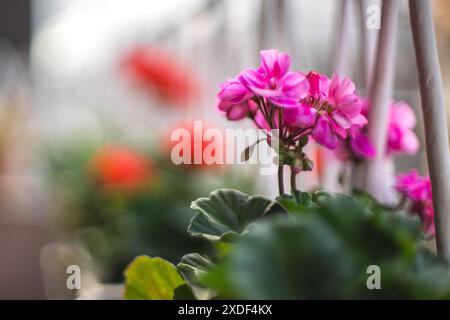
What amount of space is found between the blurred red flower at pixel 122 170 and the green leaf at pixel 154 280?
1039 mm

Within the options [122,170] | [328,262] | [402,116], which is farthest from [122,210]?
[328,262]

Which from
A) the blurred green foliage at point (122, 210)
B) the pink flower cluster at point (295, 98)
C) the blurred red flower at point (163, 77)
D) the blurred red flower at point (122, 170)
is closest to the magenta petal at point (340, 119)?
the pink flower cluster at point (295, 98)

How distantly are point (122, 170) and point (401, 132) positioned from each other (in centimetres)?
93

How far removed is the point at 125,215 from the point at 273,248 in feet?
3.50

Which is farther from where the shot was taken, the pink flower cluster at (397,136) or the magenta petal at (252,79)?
the pink flower cluster at (397,136)

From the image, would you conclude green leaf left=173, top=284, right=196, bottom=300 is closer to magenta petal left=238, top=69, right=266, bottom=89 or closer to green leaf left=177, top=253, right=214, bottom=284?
green leaf left=177, top=253, right=214, bottom=284

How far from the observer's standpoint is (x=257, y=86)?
0.45 meters

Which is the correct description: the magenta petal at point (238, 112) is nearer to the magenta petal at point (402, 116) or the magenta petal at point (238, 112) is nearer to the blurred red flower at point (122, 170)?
the magenta petal at point (402, 116)

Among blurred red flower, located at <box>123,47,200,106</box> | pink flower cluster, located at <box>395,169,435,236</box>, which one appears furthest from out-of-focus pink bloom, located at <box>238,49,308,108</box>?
blurred red flower, located at <box>123,47,200,106</box>

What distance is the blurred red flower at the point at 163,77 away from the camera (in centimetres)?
173

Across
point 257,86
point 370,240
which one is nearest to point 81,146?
point 257,86

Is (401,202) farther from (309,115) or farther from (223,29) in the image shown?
(223,29)

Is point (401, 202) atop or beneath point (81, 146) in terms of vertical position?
beneath

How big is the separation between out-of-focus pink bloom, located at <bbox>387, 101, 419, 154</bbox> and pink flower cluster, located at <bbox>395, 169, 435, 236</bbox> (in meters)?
0.07
